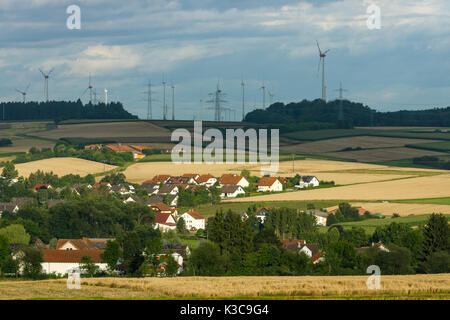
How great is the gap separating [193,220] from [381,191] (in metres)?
27.9

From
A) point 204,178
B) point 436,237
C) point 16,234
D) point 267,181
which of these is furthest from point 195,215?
point 436,237

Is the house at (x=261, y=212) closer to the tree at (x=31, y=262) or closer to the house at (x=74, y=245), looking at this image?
the house at (x=74, y=245)

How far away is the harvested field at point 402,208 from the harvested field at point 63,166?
187ft

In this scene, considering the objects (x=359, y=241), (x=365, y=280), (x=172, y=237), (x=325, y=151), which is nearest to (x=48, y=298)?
(x=365, y=280)

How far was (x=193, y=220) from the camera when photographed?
322ft

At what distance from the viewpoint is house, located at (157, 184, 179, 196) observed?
12669cm

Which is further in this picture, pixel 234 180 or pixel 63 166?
pixel 63 166

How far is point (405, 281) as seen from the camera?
44.0 m

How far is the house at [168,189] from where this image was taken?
126688 millimetres

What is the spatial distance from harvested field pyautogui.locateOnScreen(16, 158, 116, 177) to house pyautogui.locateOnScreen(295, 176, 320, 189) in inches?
1484

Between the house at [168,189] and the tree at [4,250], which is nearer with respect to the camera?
the tree at [4,250]

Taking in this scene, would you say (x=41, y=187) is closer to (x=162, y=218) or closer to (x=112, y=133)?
(x=162, y=218)

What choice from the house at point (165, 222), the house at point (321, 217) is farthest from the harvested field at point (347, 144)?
the house at point (165, 222)
